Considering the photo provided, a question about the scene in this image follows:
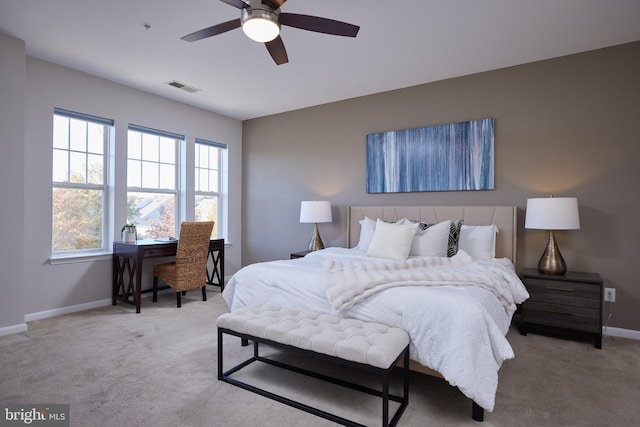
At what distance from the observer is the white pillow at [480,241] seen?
3.37 m

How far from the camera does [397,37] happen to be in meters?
3.00

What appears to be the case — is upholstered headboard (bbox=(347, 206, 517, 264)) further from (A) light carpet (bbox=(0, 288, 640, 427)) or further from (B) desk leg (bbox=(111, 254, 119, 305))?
(B) desk leg (bbox=(111, 254, 119, 305))

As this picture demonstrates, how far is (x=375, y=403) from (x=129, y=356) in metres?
1.90

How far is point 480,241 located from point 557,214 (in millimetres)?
684

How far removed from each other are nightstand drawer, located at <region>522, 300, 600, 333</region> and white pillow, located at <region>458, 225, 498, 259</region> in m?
0.56

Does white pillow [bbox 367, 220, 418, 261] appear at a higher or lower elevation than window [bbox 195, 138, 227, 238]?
lower

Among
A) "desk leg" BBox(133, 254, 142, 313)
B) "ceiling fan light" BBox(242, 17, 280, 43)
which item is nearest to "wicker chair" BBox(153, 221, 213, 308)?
"desk leg" BBox(133, 254, 142, 313)

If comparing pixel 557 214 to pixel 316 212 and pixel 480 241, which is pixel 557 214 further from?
pixel 316 212

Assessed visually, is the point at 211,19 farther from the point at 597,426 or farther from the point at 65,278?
the point at 597,426

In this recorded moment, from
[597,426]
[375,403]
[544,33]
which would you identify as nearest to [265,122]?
[544,33]

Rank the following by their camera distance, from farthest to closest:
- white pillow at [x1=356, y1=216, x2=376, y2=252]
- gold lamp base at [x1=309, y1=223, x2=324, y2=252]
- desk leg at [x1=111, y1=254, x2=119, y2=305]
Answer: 1. gold lamp base at [x1=309, y1=223, x2=324, y2=252]
2. desk leg at [x1=111, y1=254, x2=119, y2=305]
3. white pillow at [x1=356, y1=216, x2=376, y2=252]

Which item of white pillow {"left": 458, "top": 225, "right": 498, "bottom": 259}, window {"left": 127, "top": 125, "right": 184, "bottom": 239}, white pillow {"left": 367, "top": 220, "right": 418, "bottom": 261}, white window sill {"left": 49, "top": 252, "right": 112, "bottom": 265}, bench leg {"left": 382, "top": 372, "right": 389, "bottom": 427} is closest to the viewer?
bench leg {"left": 382, "top": 372, "right": 389, "bottom": 427}

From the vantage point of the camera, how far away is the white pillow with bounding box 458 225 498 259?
133 inches

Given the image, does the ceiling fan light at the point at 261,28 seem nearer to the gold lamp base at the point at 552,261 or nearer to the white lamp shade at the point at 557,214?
the white lamp shade at the point at 557,214
